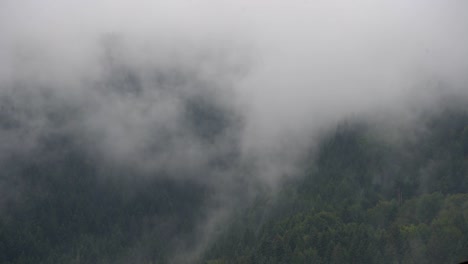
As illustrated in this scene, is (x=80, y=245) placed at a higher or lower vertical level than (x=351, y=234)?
higher

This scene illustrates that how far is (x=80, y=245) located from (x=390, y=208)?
96.4m

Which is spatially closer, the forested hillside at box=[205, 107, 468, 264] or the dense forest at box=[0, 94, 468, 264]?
the forested hillside at box=[205, 107, 468, 264]

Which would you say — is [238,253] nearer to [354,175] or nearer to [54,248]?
[354,175]

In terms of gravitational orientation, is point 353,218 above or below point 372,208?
below

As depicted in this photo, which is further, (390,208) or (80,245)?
(80,245)

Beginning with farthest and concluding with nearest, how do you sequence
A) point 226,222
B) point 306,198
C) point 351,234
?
point 226,222
point 306,198
point 351,234

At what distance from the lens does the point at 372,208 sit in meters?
165

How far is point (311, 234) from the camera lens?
6171 inches

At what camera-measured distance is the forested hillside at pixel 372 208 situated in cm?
13862

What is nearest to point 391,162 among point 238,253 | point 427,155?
point 427,155

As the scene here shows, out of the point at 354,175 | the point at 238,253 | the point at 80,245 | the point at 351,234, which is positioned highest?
the point at 80,245

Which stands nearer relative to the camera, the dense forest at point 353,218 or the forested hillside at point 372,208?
the forested hillside at point 372,208

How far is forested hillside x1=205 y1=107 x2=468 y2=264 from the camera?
5458 inches

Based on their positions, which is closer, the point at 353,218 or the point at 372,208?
the point at 353,218
